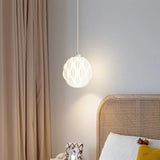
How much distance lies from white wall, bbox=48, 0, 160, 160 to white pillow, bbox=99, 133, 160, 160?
34cm

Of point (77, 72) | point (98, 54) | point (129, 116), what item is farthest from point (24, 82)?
point (129, 116)

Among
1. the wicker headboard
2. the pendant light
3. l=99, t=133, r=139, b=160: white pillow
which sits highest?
the pendant light

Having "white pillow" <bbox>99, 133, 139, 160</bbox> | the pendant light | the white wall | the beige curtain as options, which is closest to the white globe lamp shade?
the pendant light

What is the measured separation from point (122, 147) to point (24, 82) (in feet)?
3.10

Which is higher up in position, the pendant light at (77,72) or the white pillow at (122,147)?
the pendant light at (77,72)

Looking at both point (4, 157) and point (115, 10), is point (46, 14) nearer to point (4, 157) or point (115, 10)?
point (115, 10)

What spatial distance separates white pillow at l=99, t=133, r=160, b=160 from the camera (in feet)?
5.89

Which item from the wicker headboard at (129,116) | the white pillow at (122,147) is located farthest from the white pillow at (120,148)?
the wicker headboard at (129,116)

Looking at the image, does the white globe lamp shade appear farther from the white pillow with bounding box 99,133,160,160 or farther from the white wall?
the white pillow with bounding box 99,133,160,160

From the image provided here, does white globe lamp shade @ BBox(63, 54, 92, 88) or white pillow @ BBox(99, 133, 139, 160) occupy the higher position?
white globe lamp shade @ BBox(63, 54, 92, 88)

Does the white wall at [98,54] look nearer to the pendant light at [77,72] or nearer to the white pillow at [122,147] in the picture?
the pendant light at [77,72]

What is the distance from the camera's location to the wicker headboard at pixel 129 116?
6.56ft

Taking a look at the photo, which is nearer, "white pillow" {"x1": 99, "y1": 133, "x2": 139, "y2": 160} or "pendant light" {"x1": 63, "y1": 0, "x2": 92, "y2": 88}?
"white pillow" {"x1": 99, "y1": 133, "x2": 139, "y2": 160}

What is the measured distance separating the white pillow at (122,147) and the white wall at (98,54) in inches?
13.5
